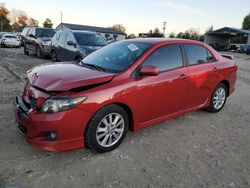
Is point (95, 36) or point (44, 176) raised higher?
point (95, 36)

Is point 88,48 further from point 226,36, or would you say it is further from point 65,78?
point 226,36

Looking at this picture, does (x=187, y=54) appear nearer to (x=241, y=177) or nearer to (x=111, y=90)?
(x=111, y=90)

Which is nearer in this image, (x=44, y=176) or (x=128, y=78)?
(x=44, y=176)

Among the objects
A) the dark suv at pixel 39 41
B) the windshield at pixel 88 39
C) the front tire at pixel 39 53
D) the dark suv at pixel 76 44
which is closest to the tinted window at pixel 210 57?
the dark suv at pixel 76 44

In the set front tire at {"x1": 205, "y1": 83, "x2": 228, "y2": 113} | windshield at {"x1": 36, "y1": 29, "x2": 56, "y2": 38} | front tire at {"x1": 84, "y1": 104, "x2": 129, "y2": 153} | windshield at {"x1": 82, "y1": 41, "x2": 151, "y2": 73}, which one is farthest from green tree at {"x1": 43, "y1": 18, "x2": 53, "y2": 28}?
front tire at {"x1": 84, "y1": 104, "x2": 129, "y2": 153}

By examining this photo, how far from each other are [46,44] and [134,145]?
1143cm

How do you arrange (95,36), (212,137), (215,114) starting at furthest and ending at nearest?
1. (95,36)
2. (215,114)
3. (212,137)

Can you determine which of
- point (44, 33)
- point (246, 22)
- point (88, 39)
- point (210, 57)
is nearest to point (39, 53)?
point (44, 33)

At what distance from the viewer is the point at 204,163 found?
3.71 meters

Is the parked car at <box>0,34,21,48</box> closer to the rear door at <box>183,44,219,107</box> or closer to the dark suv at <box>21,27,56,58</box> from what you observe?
the dark suv at <box>21,27,56,58</box>

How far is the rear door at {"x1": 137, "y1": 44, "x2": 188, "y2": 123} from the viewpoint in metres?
4.14

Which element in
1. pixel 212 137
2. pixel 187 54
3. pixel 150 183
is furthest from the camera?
pixel 187 54

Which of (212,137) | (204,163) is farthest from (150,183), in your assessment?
(212,137)

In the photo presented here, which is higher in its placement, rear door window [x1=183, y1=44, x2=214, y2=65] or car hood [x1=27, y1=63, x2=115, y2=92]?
rear door window [x1=183, y1=44, x2=214, y2=65]
